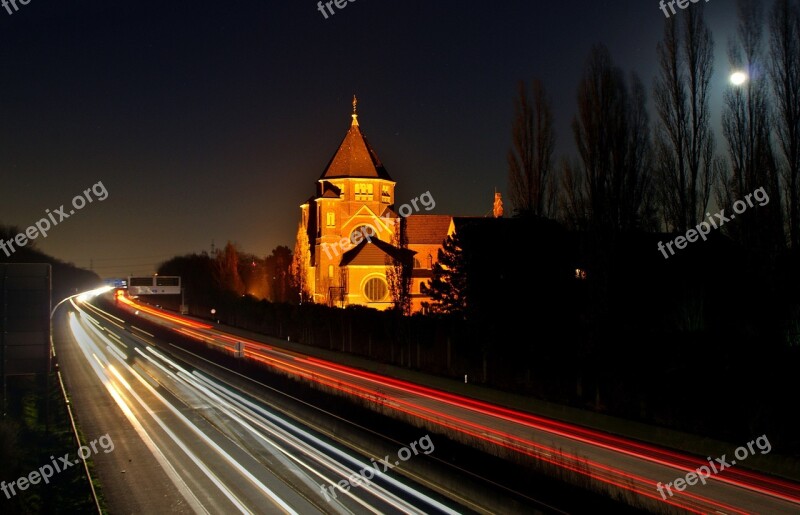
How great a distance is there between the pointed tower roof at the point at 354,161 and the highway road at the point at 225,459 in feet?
221

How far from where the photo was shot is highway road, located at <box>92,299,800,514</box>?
14.8m

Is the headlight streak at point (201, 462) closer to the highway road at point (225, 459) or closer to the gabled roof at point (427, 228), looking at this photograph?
the highway road at point (225, 459)

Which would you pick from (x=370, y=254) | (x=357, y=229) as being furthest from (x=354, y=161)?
(x=370, y=254)

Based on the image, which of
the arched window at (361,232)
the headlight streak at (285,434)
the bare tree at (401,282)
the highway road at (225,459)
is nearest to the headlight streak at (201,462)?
the highway road at (225,459)

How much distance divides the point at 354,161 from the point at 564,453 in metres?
81.1

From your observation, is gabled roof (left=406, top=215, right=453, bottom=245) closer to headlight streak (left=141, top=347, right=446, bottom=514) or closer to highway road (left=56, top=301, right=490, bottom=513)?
headlight streak (left=141, top=347, right=446, bottom=514)

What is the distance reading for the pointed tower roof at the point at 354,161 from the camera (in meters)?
97.2

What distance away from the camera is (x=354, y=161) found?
98062 mm

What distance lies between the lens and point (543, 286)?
37406 mm

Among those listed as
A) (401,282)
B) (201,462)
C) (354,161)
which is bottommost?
(201,462)

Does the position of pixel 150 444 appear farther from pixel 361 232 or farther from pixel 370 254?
pixel 361 232

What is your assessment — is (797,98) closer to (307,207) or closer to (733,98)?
(733,98)

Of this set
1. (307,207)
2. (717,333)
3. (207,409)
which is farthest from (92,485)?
(307,207)

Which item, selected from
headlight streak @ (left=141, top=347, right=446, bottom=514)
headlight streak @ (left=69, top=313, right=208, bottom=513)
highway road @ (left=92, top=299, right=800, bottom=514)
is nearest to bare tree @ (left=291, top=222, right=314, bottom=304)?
headlight streak @ (left=69, top=313, right=208, bottom=513)
